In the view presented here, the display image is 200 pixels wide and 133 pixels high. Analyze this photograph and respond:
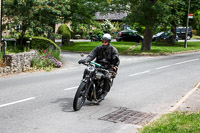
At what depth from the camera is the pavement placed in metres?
7.63

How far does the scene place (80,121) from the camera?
22.1 feet

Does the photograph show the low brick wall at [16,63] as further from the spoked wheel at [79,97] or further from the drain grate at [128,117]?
the drain grate at [128,117]

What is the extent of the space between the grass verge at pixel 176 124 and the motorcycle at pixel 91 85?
6.13 feet

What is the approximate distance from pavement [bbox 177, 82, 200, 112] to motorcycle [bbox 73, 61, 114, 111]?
1986 millimetres

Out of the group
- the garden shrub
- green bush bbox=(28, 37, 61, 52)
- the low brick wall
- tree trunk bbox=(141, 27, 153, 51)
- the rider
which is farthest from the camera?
tree trunk bbox=(141, 27, 153, 51)

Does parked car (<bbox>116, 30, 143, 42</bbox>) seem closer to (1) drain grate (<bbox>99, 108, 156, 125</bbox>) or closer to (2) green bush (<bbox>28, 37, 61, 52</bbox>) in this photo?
(2) green bush (<bbox>28, 37, 61, 52</bbox>)

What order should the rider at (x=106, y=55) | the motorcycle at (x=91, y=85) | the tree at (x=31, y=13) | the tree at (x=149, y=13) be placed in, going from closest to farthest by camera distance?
the motorcycle at (x=91, y=85) < the rider at (x=106, y=55) < the tree at (x=31, y=13) < the tree at (x=149, y=13)

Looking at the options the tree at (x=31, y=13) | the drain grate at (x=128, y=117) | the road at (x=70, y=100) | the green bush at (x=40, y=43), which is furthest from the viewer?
the tree at (x=31, y=13)

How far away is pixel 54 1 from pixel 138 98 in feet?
47.6

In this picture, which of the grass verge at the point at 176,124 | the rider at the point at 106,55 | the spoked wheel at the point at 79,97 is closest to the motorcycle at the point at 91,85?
the spoked wheel at the point at 79,97

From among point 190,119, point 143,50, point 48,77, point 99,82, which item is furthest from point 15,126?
point 143,50

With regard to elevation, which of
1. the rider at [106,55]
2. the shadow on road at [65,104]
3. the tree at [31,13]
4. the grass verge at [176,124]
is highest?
the tree at [31,13]

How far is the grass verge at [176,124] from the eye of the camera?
5781mm

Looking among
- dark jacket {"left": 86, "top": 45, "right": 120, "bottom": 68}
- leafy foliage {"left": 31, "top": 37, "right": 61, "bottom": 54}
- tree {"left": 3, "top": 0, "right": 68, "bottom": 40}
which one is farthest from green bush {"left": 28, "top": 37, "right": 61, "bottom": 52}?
dark jacket {"left": 86, "top": 45, "right": 120, "bottom": 68}
